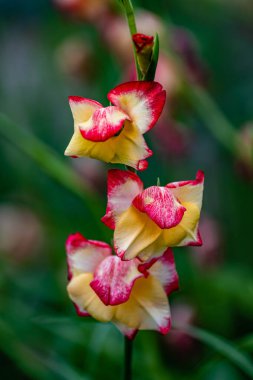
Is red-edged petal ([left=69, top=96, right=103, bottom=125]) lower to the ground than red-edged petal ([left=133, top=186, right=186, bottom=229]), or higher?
higher

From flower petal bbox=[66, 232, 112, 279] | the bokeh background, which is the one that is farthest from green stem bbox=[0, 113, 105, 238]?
flower petal bbox=[66, 232, 112, 279]

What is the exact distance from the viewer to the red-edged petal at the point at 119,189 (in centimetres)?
36

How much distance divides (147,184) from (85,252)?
1.94ft

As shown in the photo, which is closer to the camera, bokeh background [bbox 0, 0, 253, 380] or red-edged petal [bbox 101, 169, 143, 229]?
red-edged petal [bbox 101, 169, 143, 229]

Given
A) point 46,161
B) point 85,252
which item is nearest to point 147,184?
point 46,161

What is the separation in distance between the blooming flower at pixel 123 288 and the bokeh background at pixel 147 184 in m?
0.13

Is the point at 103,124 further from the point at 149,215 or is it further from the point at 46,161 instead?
the point at 46,161

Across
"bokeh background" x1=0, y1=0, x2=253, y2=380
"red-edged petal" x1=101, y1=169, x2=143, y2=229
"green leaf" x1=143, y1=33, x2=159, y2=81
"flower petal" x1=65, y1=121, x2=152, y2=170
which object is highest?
"green leaf" x1=143, y1=33, x2=159, y2=81

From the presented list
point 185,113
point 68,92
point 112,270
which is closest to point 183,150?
point 185,113

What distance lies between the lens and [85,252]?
A: 0.41m

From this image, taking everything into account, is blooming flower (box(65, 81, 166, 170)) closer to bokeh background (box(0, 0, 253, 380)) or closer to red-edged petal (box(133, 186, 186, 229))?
red-edged petal (box(133, 186, 186, 229))

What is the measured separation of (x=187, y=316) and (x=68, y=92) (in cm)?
95

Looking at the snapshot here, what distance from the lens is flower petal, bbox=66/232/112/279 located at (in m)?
0.41

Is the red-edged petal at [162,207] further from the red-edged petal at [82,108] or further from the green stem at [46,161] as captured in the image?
the green stem at [46,161]
